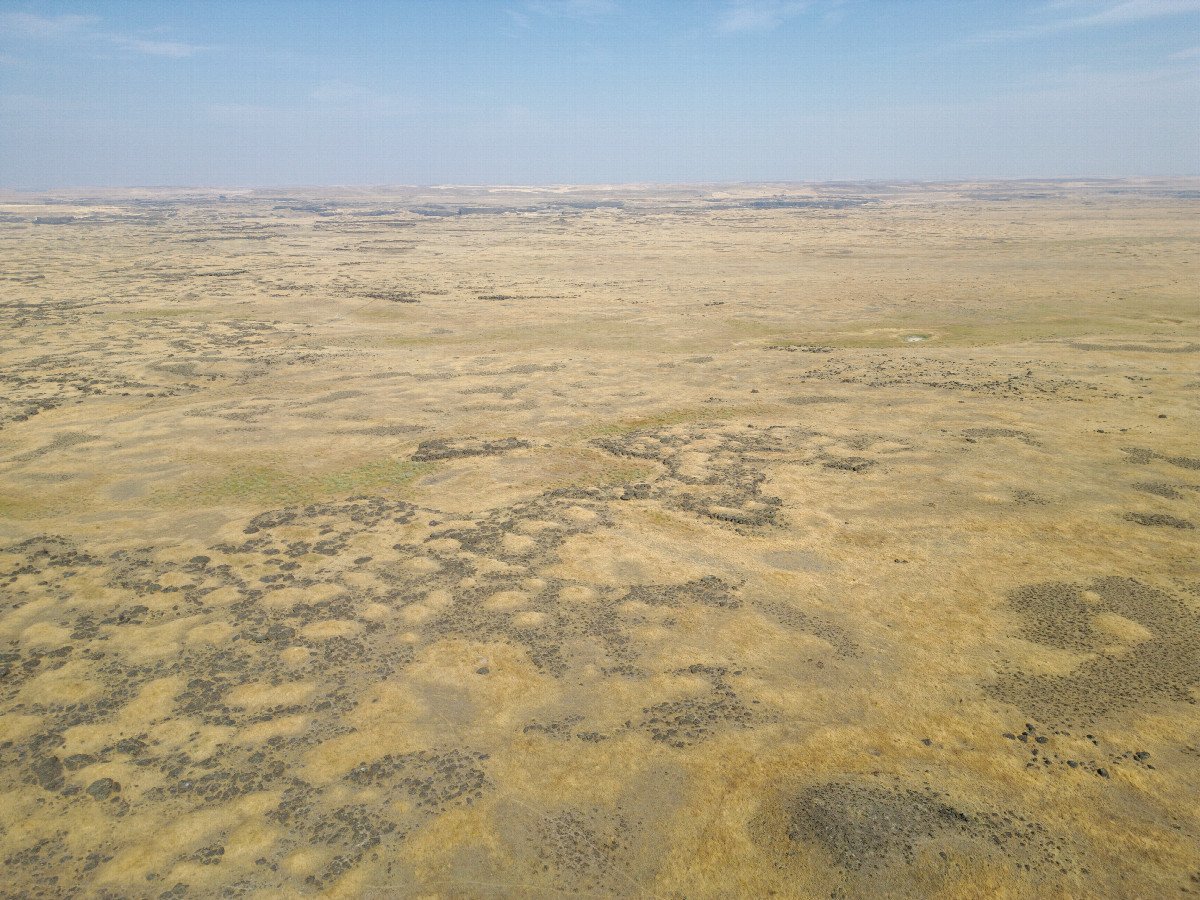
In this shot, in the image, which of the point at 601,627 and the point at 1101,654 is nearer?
the point at 1101,654

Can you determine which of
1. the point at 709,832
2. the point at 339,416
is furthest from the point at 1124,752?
the point at 339,416

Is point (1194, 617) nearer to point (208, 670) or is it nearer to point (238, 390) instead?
point (208, 670)

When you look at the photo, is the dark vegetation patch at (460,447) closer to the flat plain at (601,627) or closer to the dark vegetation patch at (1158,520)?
the flat plain at (601,627)

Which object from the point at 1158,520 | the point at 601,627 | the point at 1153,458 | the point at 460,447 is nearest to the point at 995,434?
the point at 1153,458

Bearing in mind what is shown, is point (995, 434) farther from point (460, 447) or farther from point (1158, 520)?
point (460, 447)

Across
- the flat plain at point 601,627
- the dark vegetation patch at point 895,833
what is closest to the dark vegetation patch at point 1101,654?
the flat plain at point 601,627

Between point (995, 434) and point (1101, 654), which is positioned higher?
point (995, 434)

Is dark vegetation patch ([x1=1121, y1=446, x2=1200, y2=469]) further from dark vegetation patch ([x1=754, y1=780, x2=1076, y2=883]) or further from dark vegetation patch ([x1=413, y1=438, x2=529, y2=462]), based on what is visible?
dark vegetation patch ([x1=413, y1=438, x2=529, y2=462])

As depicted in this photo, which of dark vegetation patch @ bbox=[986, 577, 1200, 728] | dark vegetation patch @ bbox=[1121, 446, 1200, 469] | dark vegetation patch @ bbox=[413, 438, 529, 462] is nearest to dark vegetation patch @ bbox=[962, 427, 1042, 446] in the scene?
dark vegetation patch @ bbox=[1121, 446, 1200, 469]
